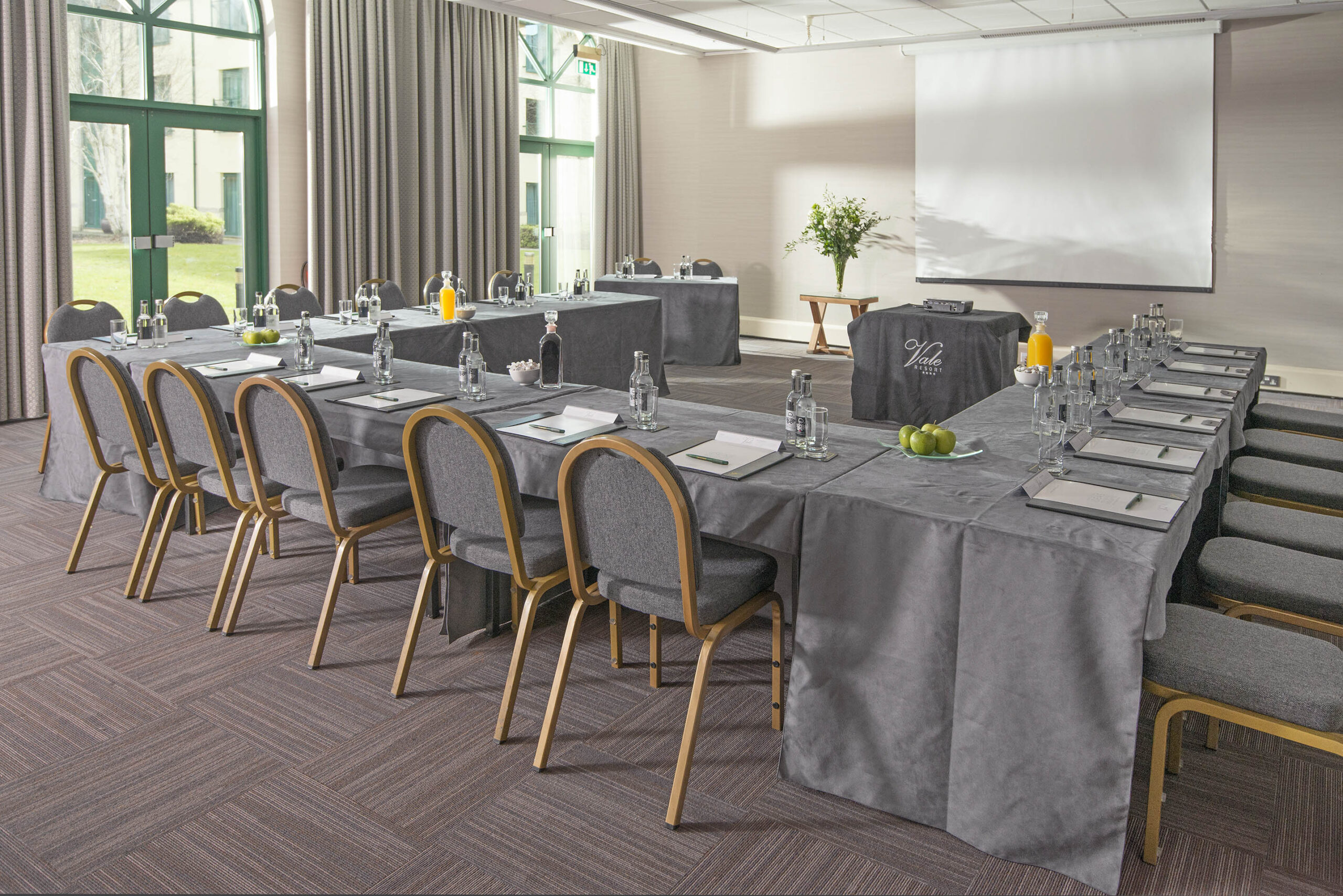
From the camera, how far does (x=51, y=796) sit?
253 cm

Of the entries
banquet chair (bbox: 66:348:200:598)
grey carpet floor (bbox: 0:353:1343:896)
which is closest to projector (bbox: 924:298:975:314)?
grey carpet floor (bbox: 0:353:1343:896)

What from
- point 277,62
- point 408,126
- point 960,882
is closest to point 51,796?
point 960,882

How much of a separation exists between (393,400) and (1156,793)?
2.65 m

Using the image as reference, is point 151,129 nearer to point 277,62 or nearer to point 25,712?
point 277,62

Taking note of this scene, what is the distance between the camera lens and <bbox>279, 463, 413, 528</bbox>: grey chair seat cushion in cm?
326

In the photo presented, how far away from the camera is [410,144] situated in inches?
358

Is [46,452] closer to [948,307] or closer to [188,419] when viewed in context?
[188,419]

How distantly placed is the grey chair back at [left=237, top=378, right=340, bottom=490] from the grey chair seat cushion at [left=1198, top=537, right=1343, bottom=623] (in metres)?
2.56

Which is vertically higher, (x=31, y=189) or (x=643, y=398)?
(x=31, y=189)

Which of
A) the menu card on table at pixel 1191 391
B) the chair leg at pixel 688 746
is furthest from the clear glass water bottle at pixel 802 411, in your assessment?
the menu card on table at pixel 1191 391

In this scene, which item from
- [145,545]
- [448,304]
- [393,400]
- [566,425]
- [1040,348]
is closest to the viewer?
[566,425]

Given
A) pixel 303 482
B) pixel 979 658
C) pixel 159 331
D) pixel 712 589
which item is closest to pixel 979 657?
pixel 979 658

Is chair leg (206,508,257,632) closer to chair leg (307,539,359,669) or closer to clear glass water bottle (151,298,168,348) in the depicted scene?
chair leg (307,539,359,669)

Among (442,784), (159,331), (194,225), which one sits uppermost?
(194,225)
